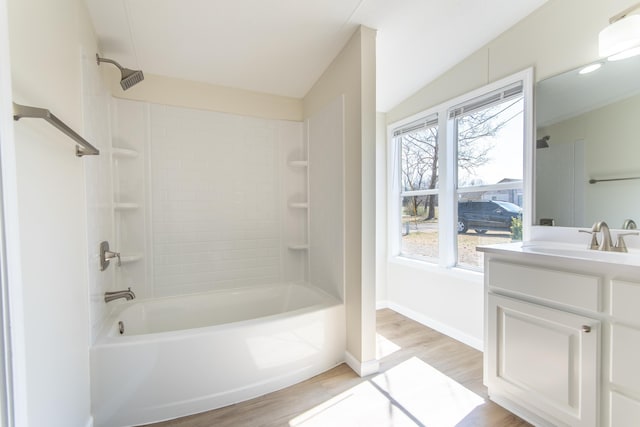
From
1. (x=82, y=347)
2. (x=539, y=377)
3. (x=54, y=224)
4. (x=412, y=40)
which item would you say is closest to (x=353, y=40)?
(x=412, y=40)

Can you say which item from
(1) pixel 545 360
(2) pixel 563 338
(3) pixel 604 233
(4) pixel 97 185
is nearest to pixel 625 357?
(2) pixel 563 338

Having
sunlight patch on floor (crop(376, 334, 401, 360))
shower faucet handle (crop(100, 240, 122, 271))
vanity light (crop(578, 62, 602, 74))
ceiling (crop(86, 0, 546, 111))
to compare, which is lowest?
sunlight patch on floor (crop(376, 334, 401, 360))

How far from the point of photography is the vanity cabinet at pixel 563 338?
1.16 metres

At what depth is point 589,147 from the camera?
1.74m

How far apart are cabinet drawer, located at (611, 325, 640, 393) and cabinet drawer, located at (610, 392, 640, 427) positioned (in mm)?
52

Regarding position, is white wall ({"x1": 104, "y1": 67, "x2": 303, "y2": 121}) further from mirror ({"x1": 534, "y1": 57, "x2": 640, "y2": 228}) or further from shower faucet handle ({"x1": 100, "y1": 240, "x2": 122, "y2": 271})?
mirror ({"x1": 534, "y1": 57, "x2": 640, "y2": 228})

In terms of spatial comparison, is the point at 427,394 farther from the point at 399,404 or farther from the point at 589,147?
the point at 589,147

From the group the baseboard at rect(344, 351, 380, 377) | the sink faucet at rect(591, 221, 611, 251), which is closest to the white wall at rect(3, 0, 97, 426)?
the baseboard at rect(344, 351, 380, 377)

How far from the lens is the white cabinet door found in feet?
4.12

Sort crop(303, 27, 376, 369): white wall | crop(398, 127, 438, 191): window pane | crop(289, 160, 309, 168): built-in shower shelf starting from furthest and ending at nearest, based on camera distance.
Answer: crop(398, 127, 438, 191): window pane, crop(289, 160, 309, 168): built-in shower shelf, crop(303, 27, 376, 369): white wall

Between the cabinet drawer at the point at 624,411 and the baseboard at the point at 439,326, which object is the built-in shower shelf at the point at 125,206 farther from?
the cabinet drawer at the point at 624,411

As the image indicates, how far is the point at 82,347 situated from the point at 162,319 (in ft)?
2.82

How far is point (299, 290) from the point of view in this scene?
8.61ft

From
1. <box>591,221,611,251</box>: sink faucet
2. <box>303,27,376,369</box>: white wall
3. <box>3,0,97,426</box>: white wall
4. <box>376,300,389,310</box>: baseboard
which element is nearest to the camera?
<box>3,0,97,426</box>: white wall
